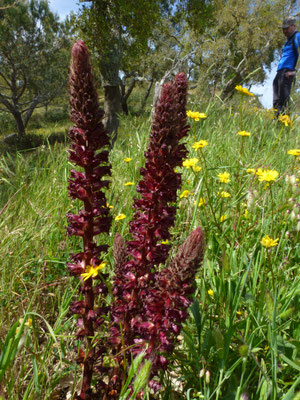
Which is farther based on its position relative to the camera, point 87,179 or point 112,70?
point 112,70

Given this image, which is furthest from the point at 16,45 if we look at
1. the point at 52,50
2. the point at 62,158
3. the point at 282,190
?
the point at 282,190

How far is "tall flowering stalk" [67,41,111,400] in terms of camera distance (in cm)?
98

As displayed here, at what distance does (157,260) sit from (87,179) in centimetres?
44

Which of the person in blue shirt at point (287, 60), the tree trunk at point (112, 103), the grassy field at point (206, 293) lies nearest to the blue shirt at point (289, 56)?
the person in blue shirt at point (287, 60)

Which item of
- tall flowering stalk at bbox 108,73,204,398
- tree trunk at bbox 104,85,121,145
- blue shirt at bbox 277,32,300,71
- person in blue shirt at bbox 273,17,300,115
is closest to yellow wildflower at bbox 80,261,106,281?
→ tall flowering stalk at bbox 108,73,204,398

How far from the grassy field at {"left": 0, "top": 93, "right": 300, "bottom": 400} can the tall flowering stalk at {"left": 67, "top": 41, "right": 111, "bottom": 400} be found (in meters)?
0.14

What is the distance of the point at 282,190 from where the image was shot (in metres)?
2.51

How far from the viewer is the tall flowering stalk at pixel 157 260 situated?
3.07ft

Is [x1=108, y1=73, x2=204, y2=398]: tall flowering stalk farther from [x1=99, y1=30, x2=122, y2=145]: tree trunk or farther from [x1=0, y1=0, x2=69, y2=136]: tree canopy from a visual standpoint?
[x1=0, y1=0, x2=69, y2=136]: tree canopy

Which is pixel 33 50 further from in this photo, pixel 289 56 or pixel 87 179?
pixel 87 179

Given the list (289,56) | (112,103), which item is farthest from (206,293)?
(112,103)

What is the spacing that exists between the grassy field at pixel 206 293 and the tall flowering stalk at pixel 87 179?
136mm

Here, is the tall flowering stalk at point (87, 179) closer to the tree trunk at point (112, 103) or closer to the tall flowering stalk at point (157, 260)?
the tall flowering stalk at point (157, 260)

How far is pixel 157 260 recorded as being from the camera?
113 cm
